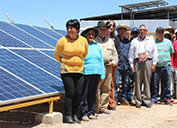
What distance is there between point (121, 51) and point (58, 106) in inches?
87.7

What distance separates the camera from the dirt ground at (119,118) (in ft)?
17.4

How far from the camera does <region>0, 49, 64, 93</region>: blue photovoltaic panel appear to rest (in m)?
5.09

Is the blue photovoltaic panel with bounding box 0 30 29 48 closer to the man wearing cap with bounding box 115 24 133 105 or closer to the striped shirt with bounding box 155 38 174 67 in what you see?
the man wearing cap with bounding box 115 24 133 105

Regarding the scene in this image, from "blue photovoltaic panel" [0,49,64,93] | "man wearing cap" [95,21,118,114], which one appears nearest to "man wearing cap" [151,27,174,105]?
"man wearing cap" [95,21,118,114]

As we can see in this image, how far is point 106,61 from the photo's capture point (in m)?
6.33

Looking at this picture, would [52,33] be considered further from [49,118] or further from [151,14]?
[151,14]

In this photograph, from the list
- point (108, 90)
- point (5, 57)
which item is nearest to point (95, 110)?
point (108, 90)

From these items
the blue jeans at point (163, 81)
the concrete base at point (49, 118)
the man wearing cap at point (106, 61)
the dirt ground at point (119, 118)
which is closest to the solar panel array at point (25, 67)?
the concrete base at point (49, 118)

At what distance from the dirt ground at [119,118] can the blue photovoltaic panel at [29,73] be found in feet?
2.40

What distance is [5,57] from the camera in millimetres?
5398

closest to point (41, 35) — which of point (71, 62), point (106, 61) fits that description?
point (106, 61)

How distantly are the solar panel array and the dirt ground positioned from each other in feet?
2.59

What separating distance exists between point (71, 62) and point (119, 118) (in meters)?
1.82

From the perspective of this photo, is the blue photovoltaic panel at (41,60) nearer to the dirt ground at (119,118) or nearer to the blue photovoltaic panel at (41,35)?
the dirt ground at (119,118)
